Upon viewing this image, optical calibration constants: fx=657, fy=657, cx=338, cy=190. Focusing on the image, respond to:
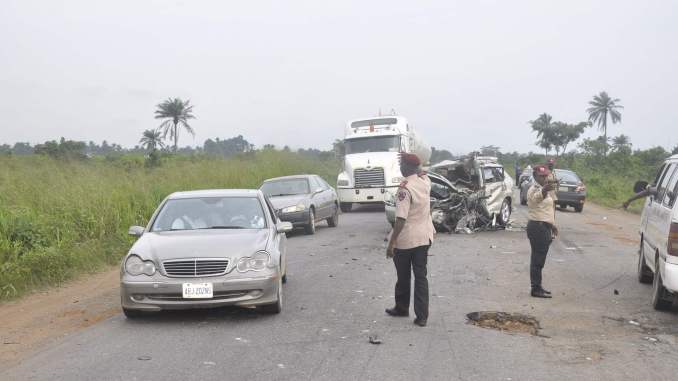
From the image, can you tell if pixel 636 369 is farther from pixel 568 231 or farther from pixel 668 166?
pixel 568 231

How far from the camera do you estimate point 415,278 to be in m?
7.14

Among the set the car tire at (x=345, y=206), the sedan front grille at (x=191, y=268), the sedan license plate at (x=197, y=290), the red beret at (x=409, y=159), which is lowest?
the car tire at (x=345, y=206)

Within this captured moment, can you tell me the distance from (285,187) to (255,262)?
427 inches

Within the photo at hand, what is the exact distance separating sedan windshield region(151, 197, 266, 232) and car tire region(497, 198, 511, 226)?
445 inches

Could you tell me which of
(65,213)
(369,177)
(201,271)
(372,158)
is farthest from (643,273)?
(372,158)

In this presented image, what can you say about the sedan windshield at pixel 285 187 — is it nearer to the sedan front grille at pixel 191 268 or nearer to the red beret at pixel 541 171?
the red beret at pixel 541 171

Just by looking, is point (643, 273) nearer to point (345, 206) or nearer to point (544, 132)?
point (345, 206)

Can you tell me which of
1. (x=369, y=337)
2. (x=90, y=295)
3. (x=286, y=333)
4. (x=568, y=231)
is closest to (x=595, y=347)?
(x=369, y=337)

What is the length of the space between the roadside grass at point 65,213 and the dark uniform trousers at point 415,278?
19.1ft

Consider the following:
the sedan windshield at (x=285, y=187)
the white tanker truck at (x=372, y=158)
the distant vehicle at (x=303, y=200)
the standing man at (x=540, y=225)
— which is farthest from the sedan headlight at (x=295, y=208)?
the standing man at (x=540, y=225)

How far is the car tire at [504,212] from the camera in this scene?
18.6m

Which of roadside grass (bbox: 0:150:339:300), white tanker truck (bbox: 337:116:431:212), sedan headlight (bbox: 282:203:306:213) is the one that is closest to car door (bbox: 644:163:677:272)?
roadside grass (bbox: 0:150:339:300)

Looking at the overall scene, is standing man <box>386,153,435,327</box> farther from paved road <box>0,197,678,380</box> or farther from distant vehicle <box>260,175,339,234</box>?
distant vehicle <box>260,175,339,234</box>

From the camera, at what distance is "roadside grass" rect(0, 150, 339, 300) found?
1048cm
